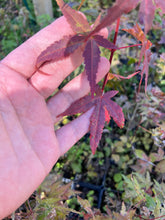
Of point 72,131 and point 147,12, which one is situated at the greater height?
point 147,12

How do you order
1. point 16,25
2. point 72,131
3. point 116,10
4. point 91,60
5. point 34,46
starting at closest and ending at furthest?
point 116,10 < point 91,60 < point 34,46 < point 72,131 < point 16,25

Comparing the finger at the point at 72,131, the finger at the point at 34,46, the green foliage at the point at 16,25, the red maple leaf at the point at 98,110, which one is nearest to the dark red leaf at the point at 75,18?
the finger at the point at 34,46

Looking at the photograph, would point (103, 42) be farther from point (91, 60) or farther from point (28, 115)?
point (28, 115)

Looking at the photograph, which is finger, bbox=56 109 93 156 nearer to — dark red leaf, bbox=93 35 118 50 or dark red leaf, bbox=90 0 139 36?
dark red leaf, bbox=93 35 118 50

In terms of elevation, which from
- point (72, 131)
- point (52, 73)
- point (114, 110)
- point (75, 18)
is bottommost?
point (72, 131)

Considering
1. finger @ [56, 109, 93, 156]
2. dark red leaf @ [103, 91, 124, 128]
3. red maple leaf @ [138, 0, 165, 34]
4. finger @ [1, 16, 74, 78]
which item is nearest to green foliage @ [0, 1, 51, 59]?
Answer: finger @ [1, 16, 74, 78]

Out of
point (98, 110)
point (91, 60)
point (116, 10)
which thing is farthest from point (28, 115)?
point (116, 10)

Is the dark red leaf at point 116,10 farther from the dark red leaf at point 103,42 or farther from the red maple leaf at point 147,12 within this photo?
the dark red leaf at point 103,42

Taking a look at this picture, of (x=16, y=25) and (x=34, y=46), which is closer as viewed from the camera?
(x=34, y=46)

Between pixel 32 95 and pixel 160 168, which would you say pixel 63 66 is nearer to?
pixel 32 95
